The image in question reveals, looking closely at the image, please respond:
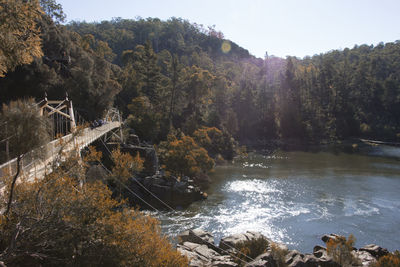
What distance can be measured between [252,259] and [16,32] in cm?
1143

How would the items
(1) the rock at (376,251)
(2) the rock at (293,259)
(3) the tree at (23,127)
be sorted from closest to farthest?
(3) the tree at (23,127) → (2) the rock at (293,259) → (1) the rock at (376,251)

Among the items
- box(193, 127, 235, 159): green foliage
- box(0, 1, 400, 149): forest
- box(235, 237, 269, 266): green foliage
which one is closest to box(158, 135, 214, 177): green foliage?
box(0, 1, 400, 149): forest

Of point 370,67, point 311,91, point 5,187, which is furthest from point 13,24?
point 370,67

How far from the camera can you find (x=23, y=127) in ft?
20.5

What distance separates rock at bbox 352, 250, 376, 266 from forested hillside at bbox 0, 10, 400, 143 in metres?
23.9

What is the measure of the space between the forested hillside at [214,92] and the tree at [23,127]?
18.6m

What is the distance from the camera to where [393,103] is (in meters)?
71.1

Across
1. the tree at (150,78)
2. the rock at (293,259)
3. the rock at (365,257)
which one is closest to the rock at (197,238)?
the rock at (293,259)

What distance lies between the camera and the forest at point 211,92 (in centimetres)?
2842

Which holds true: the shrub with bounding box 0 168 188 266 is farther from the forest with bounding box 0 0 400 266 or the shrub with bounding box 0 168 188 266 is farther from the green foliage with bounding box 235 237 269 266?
the green foliage with bounding box 235 237 269 266

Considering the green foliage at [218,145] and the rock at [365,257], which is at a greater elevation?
the green foliage at [218,145]

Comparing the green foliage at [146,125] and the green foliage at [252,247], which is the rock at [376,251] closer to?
the green foliage at [252,247]

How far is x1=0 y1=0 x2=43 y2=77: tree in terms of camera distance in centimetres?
664

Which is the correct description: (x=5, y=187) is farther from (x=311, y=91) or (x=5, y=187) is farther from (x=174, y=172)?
(x=311, y=91)
